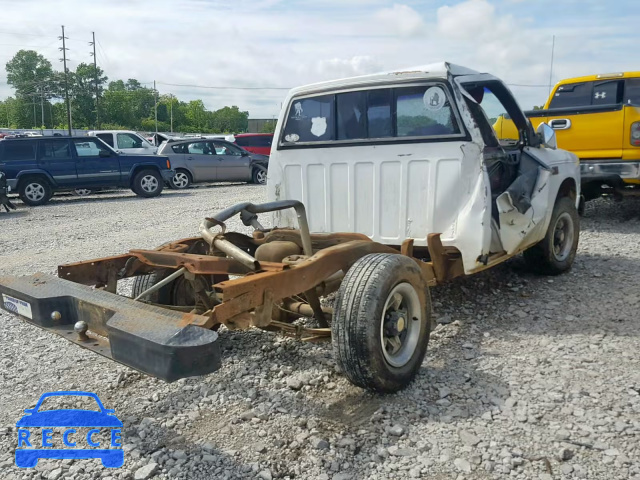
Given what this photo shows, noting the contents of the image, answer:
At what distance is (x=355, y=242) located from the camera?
3789 millimetres

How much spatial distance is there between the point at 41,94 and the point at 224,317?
100 meters

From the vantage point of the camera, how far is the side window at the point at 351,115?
4.70 meters

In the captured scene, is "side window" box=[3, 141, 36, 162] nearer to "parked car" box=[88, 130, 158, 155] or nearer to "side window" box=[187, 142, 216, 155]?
"parked car" box=[88, 130, 158, 155]

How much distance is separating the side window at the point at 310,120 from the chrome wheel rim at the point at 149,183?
1148 centimetres

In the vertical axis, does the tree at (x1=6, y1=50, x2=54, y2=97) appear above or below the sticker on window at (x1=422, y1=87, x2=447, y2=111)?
above

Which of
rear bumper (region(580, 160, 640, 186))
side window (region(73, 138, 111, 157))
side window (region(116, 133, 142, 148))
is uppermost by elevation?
side window (region(116, 133, 142, 148))

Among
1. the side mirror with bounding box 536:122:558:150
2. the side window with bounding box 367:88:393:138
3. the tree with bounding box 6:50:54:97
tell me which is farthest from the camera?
the tree with bounding box 6:50:54:97

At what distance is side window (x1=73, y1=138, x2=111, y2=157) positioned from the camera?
591 inches

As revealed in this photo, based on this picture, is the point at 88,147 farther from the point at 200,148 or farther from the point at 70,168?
the point at 200,148

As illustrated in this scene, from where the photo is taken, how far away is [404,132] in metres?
4.52

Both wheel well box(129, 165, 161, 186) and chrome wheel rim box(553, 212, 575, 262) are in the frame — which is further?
wheel well box(129, 165, 161, 186)

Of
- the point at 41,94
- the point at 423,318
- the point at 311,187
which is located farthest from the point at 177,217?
the point at 41,94

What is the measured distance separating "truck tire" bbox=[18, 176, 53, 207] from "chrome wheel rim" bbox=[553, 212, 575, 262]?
506 inches

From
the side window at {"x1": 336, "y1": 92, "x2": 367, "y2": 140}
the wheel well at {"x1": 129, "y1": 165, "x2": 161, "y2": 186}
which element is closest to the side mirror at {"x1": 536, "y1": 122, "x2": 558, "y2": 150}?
the side window at {"x1": 336, "y1": 92, "x2": 367, "y2": 140}
